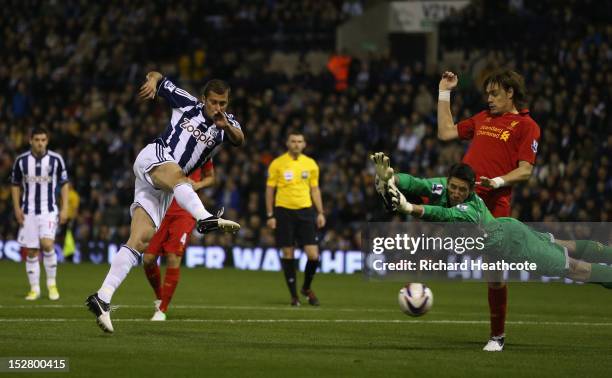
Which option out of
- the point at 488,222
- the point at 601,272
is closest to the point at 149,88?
the point at 488,222

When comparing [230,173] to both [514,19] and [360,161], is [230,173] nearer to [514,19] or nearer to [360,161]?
[360,161]

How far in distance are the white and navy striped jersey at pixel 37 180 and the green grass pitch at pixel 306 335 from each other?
1362mm

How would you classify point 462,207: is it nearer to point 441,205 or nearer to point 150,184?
point 441,205

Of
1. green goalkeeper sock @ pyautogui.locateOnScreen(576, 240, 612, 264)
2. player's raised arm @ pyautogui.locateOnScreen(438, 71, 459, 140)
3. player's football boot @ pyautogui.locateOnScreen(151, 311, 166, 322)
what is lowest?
player's football boot @ pyautogui.locateOnScreen(151, 311, 166, 322)

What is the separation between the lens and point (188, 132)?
11859 mm

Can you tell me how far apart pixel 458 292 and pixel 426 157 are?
22.4ft

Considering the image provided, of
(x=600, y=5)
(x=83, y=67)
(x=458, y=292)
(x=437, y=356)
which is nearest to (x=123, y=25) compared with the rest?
(x=83, y=67)

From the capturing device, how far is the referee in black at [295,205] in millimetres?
17750

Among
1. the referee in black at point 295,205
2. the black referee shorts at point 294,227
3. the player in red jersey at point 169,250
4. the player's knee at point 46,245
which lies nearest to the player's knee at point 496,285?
the player in red jersey at point 169,250

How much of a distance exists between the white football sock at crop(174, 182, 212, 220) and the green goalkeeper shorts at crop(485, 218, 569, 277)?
2679mm

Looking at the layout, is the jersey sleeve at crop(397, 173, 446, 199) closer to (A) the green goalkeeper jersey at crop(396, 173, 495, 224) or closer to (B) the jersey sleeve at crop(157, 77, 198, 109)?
(A) the green goalkeeper jersey at crop(396, 173, 495, 224)

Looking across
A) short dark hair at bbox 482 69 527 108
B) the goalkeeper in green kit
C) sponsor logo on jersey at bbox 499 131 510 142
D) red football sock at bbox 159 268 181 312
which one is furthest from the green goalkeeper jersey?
red football sock at bbox 159 268 181 312

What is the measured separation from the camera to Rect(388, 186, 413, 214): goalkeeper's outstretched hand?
32.3 ft

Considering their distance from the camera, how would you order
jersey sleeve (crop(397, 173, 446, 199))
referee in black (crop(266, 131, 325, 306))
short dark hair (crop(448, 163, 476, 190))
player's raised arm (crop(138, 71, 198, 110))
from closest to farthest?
short dark hair (crop(448, 163, 476, 190)) → jersey sleeve (crop(397, 173, 446, 199)) → player's raised arm (crop(138, 71, 198, 110)) → referee in black (crop(266, 131, 325, 306))
